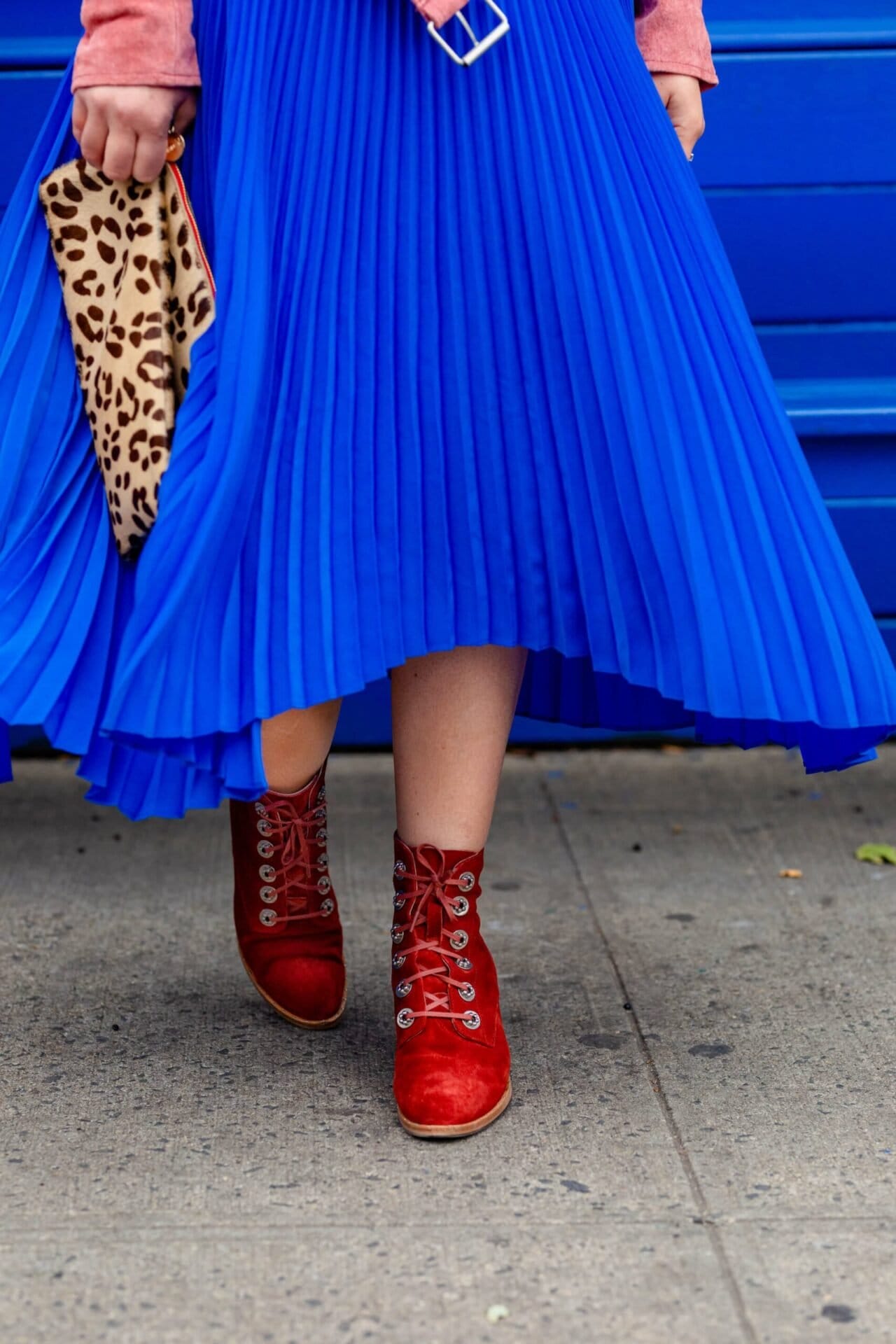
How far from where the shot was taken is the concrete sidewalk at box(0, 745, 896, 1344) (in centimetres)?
143

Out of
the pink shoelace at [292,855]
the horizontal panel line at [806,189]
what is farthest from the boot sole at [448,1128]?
the horizontal panel line at [806,189]

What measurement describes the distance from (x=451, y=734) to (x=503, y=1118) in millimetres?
465

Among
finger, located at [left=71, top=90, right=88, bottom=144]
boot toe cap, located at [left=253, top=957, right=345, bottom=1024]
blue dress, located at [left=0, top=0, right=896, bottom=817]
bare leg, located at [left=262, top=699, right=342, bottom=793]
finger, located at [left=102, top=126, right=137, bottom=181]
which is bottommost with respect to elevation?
boot toe cap, located at [left=253, top=957, right=345, bottom=1024]

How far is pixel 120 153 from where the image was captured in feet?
5.36

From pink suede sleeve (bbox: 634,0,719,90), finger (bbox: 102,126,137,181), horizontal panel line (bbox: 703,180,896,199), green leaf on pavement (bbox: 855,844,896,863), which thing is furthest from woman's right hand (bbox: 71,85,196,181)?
green leaf on pavement (bbox: 855,844,896,863)

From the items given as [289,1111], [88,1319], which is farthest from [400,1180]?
[88,1319]

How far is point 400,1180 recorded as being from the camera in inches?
64.5

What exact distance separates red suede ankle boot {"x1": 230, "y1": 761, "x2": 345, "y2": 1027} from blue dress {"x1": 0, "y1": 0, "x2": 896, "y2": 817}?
1.13ft

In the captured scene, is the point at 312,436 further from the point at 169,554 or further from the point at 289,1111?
the point at 289,1111

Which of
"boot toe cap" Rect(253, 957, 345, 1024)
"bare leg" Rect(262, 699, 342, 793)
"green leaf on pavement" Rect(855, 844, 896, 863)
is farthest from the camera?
"green leaf on pavement" Rect(855, 844, 896, 863)

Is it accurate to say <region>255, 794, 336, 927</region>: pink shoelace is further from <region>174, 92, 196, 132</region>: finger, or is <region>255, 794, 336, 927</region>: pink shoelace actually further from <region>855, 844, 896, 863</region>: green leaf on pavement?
<region>855, 844, 896, 863</region>: green leaf on pavement

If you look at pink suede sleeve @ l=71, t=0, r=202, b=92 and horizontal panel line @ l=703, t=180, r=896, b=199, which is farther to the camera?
horizontal panel line @ l=703, t=180, r=896, b=199

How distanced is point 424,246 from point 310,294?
13cm

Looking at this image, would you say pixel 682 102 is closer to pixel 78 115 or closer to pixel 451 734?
pixel 78 115
